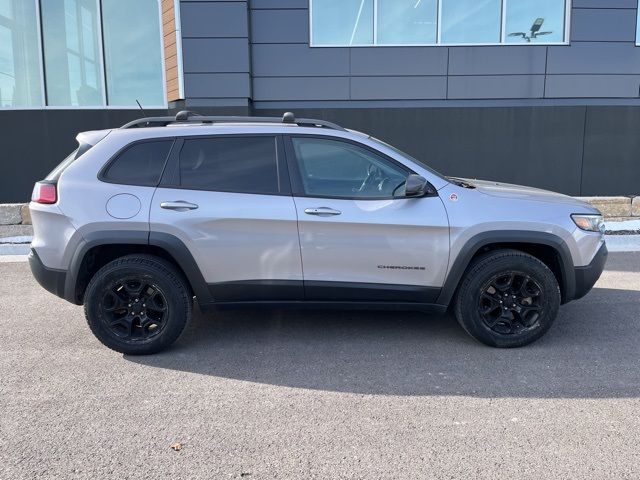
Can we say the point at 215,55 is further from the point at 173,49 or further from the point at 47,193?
the point at 47,193

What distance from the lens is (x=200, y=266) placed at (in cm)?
388

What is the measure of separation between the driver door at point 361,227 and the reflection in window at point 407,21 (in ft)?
23.2

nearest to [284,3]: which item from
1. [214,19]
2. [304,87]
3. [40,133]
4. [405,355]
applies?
[214,19]

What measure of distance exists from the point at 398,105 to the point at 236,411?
831cm

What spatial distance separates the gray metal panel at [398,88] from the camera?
1013cm

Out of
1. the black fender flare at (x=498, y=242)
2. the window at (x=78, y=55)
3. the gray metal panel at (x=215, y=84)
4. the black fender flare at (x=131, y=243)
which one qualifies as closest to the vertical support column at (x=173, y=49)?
the gray metal panel at (x=215, y=84)

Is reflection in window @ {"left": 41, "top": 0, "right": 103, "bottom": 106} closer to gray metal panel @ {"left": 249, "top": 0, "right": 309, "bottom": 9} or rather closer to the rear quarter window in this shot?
gray metal panel @ {"left": 249, "top": 0, "right": 309, "bottom": 9}

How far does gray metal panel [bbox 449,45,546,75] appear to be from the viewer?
10.1 m

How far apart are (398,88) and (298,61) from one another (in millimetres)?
2058

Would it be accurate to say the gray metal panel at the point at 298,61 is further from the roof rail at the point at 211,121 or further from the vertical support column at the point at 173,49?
the roof rail at the point at 211,121

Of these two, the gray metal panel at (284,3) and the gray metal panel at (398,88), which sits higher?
the gray metal panel at (284,3)

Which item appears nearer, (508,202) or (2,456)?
(2,456)

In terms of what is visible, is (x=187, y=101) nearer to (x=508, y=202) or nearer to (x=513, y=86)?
(x=513, y=86)

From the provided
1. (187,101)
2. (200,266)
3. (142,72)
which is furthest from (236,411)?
(142,72)
